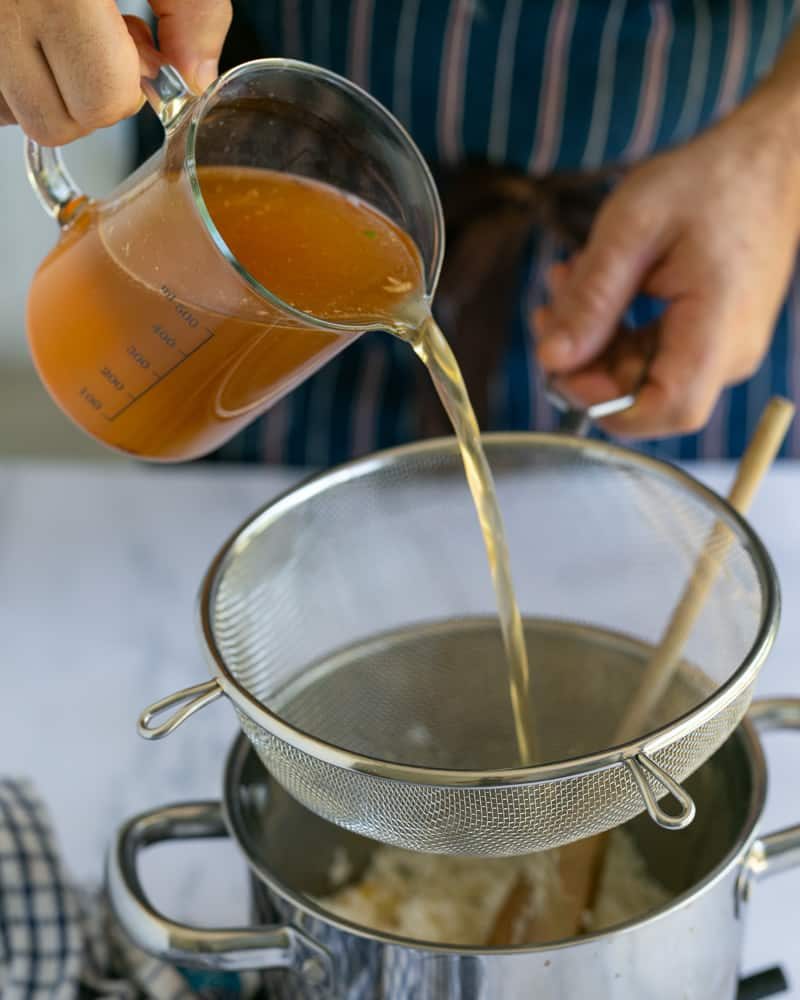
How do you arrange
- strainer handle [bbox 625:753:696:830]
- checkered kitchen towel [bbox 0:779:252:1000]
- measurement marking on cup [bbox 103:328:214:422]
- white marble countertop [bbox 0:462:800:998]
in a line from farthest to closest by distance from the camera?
white marble countertop [bbox 0:462:800:998], checkered kitchen towel [bbox 0:779:252:1000], measurement marking on cup [bbox 103:328:214:422], strainer handle [bbox 625:753:696:830]

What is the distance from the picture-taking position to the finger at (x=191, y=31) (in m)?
0.77

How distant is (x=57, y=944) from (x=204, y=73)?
0.56 meters

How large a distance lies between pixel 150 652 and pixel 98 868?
9.5 inches

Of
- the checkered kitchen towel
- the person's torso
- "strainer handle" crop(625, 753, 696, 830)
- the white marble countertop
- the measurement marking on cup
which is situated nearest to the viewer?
"strainer handle" crop(625, 753, 696, 830)

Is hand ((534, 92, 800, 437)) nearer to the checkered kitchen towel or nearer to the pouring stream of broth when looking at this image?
the pouring stream of broth

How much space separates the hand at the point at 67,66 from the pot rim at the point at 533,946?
37cm

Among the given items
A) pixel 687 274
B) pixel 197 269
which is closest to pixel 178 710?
pixel 197 269

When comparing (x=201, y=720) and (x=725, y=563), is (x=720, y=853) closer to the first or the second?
(x=725, y=563)

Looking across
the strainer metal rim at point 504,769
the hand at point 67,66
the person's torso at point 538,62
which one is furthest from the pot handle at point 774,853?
the person's torso at point 538,62

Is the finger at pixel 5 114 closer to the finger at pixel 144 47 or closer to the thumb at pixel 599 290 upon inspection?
the finger at pixel 144 47

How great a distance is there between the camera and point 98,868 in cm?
101

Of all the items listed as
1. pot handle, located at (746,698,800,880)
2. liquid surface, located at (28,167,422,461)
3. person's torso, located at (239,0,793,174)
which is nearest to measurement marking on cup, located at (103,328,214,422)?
liquid surface, located at (28,167,422,461)

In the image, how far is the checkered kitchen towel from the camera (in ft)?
2.83

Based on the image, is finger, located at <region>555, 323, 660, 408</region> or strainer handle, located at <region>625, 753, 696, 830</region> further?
finger, located at <region>555, 323, 660, 408</region>
